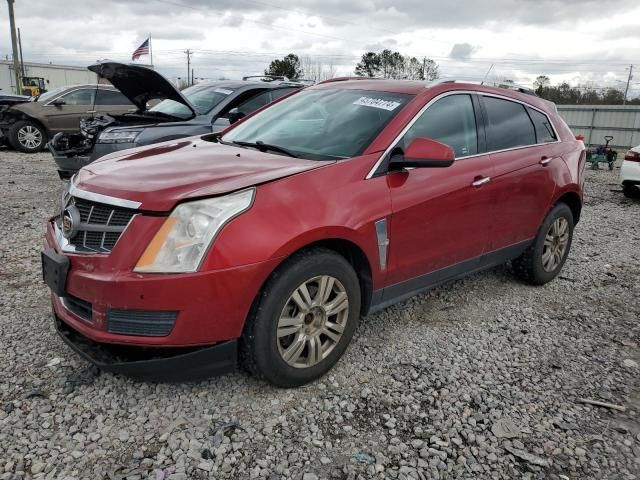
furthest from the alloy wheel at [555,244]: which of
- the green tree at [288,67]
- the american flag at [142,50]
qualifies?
the green tree at [288,67]

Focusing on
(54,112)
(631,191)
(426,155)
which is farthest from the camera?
(54,112)

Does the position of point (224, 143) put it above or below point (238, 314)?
above

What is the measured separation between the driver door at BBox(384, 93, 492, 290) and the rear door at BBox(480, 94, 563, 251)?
0.15m

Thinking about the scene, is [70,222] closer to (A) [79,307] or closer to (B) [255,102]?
(A) [79,307]

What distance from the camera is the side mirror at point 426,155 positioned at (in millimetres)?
3006

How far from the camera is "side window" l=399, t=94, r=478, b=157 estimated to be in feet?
11.2

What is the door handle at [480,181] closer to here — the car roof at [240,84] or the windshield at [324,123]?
the windshield at [324,123]

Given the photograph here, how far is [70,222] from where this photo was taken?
2.69 metres

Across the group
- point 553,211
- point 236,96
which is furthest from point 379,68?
point 553,211

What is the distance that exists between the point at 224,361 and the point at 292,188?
93 cm

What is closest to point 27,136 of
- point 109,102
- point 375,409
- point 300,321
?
point 109,102

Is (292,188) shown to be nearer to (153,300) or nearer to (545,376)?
(153,300)

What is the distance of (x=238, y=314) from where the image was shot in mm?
2512

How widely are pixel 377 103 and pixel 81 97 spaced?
11.3 meters
